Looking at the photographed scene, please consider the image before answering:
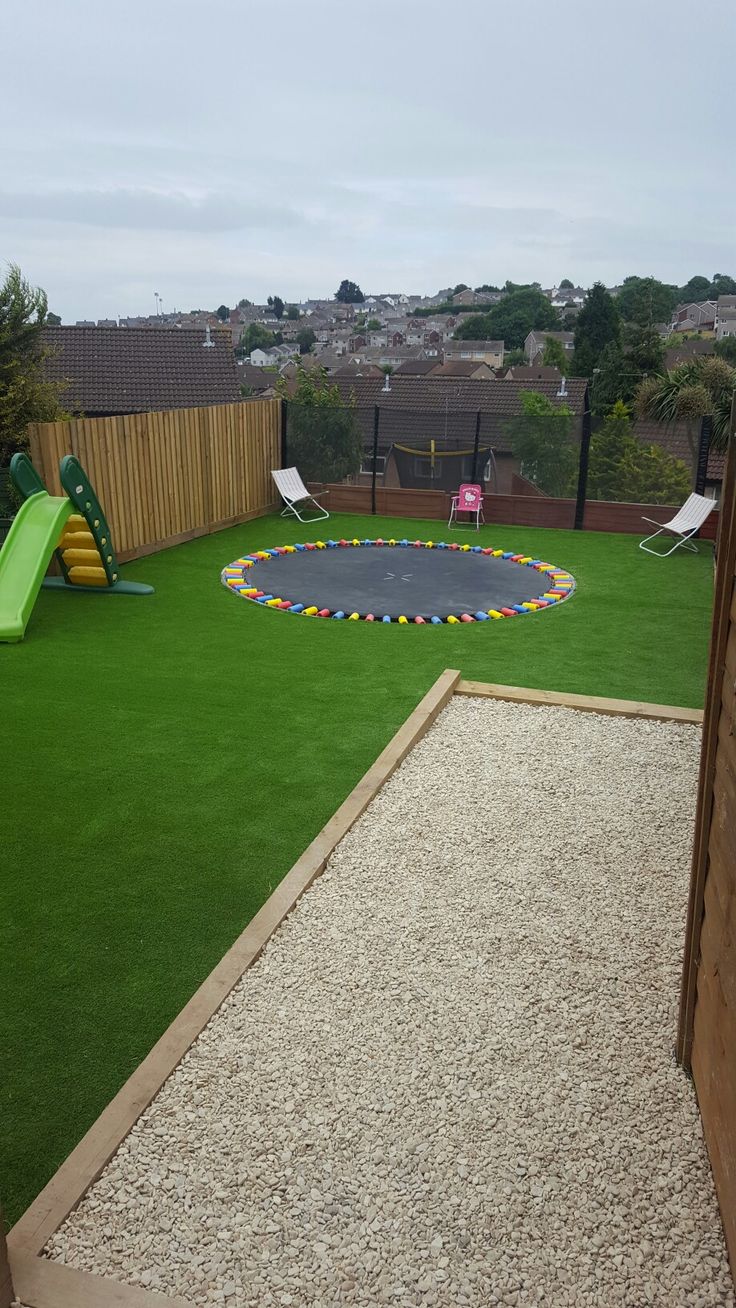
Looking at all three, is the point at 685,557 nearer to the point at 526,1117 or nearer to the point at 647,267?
the point at 526,1117

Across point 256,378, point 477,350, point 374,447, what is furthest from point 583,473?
point 477,350

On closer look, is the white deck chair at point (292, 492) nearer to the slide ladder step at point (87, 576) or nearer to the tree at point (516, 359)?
the slide ladder step at point (87, 576)

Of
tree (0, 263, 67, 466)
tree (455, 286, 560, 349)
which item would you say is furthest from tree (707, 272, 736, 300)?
tree (0, 263, 67, 466)

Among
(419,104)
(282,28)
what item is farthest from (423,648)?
(419,104)

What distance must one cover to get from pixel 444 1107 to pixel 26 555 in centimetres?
652

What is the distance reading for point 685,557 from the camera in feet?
35.6

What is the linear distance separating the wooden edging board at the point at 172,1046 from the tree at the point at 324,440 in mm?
9076

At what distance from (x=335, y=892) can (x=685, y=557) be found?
844cm

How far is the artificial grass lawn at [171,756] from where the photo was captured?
3.03 metres

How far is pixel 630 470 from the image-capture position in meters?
12.1

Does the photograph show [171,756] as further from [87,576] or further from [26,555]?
[87,576]

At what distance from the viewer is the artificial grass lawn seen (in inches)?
119

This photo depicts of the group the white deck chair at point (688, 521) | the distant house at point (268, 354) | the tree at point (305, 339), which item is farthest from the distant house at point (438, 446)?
the tree at point (305, 339)

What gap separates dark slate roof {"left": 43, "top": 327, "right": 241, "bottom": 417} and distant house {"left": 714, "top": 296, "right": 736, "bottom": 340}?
305 feet
